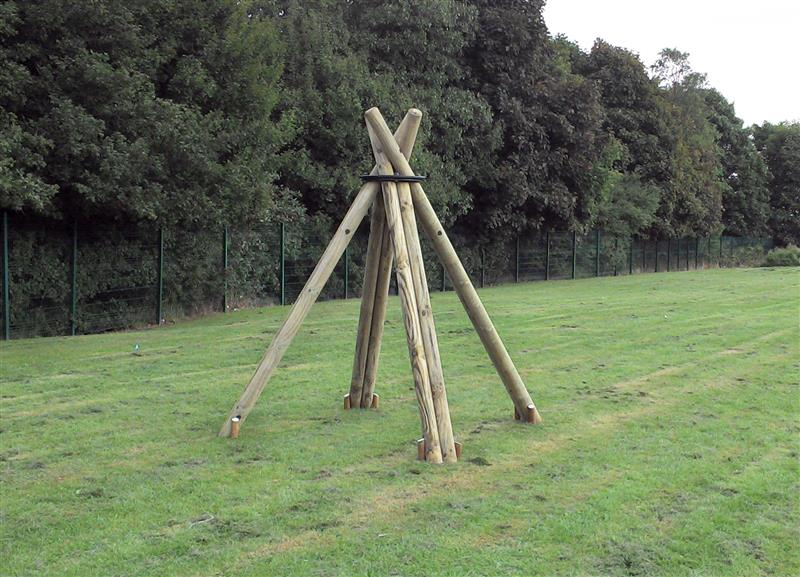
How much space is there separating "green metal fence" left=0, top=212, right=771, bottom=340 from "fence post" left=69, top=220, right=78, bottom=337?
2cm

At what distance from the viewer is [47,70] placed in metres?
15.2

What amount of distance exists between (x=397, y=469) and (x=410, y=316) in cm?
124

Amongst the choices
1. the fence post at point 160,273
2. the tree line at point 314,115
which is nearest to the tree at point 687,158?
the tree line at point 314,115

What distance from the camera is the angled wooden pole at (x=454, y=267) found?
7.27m

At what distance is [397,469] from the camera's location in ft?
21.1

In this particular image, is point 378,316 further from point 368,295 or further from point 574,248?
point 574,248

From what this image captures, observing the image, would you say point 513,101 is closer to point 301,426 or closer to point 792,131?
point 301,426

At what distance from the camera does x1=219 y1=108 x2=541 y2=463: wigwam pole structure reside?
6.79 metres

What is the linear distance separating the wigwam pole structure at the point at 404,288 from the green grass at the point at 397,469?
33 cm

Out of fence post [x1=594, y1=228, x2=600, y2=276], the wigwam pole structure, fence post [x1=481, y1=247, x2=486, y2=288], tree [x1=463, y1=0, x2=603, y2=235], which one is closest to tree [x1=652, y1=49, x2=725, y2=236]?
fence post [x1=594, y1=228, x2=600, y2=276]

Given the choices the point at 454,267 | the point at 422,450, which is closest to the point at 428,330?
the point at 454,267

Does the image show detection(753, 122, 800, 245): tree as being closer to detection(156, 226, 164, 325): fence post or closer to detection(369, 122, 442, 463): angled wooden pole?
detection(156, 226, 164, 325): fence post

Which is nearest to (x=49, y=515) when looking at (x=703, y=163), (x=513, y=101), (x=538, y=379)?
(x=538, y=379)

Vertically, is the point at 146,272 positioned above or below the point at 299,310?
above
